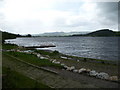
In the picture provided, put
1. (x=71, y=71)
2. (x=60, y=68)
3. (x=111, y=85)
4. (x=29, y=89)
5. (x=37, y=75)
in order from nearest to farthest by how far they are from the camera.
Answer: (x=29, y=89), (x=111, y=85), (x=37, y=75), (x=71, y=71), (x=60, y=68)

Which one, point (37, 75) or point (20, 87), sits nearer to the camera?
point (20, 87)

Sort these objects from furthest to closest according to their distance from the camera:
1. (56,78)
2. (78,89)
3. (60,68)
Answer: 1. (60,68)
2. (56,78)
3. (78,89)

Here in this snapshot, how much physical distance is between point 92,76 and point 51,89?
551 cm

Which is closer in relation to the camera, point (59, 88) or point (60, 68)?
point (59, 88)

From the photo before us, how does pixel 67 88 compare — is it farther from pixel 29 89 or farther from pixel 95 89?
pixel 29 89

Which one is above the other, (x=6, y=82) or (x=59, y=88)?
(x=6, y=82)

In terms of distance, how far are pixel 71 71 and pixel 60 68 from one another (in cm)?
155

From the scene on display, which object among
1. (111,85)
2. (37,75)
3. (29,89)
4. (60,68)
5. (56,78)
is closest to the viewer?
(29,89)

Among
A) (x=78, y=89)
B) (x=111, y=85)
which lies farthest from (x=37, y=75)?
(x=111, y=85)

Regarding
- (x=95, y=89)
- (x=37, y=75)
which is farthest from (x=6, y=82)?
(x=95, y=89)

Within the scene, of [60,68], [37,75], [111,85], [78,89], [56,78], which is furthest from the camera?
[60,68]

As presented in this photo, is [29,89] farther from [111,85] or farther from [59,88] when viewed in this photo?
[111,85]

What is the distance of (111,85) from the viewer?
10617 millimetres

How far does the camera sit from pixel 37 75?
12680mm
